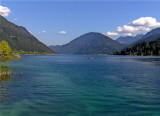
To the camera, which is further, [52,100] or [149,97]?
A: [149,97]

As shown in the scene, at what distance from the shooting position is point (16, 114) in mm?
23594

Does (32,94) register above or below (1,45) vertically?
below

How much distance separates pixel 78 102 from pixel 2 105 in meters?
12.4

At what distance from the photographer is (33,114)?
23.6 m

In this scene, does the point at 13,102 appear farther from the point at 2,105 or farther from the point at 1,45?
the point at 1,45

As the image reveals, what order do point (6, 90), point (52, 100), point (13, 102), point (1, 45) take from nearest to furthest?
point (13, 102), point (52, 100), point (6, 90), point (1, 45)

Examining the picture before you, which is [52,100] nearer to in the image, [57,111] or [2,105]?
[57,111]

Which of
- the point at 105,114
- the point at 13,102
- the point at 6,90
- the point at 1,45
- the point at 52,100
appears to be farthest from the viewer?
the point at 1,45

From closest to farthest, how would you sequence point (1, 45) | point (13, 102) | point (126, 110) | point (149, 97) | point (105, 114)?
point (105, 114) < point (126, 110) < point (13, 102) < point (149, 97) < point (1, 45)

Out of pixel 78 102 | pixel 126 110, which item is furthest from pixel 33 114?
pixel 126 110

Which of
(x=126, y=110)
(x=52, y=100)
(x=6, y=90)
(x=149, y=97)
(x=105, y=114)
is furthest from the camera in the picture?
(x=6, y=90)

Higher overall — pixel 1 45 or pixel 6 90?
pixel 1 45

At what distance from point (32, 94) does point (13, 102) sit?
606cm

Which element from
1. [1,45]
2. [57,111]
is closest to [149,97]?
[57,111]
